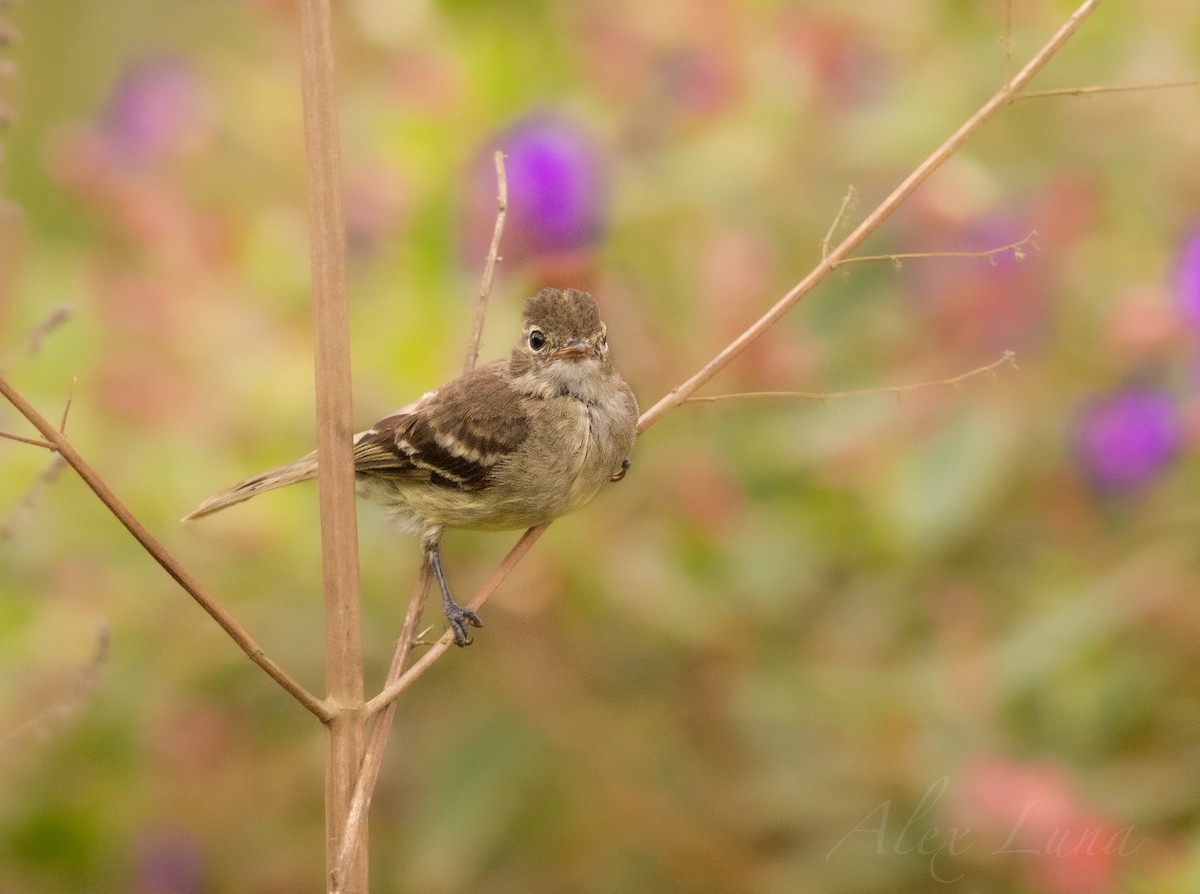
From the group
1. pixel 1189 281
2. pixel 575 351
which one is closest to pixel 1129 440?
pixel 1189 281

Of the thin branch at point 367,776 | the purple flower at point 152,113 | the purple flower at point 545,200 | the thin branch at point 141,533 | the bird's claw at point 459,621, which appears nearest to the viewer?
the thin branch at point 141,533

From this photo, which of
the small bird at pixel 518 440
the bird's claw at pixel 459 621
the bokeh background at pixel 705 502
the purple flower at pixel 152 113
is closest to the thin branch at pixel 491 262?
the small bird at pixel 518 440

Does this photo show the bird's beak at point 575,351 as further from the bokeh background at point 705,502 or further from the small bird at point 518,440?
the bokeh background at point 705,502

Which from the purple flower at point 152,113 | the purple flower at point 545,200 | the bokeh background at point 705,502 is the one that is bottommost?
the bokeh background at point 705,502

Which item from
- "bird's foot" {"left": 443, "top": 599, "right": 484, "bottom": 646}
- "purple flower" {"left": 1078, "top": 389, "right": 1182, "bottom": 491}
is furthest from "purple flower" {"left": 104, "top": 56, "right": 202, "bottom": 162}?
"purple flower" {"left": 1078, "top": 389, "right": 1182, "bottom": 491}

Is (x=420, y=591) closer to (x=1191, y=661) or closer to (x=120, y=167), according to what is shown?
(x=1191, y=661)

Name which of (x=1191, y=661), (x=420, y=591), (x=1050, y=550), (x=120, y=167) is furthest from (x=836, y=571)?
(x=120, y=167)

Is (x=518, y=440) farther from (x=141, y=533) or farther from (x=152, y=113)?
(x=152, y=113)
